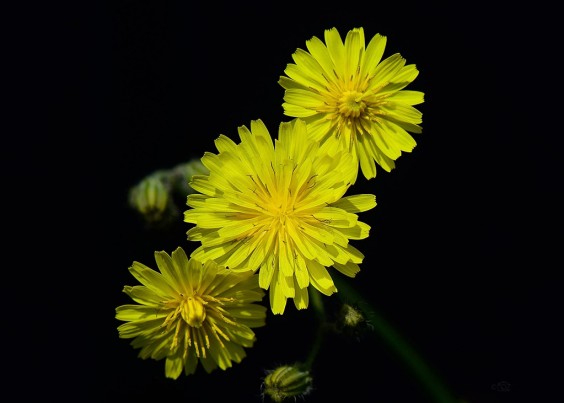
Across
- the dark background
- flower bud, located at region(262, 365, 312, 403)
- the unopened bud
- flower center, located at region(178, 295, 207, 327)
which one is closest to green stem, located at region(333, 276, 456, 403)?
the dark background

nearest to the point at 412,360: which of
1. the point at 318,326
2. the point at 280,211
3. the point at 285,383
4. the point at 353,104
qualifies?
the point at 318,326

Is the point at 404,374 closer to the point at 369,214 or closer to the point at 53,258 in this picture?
the point at 369,214

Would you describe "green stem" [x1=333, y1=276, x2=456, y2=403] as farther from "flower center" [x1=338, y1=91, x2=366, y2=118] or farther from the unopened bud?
"flower center" [x1=338, y1=91, x2=366, y2=118]

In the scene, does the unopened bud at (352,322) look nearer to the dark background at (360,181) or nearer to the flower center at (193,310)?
the flower center at (193,310)

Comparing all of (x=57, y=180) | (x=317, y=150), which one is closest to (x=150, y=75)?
(x=57, y=180)

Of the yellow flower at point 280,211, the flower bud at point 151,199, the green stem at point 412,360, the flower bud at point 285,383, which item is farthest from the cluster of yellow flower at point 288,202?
the green stem at point 412,360

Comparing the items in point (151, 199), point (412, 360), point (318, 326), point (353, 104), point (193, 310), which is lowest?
point (412, 360)

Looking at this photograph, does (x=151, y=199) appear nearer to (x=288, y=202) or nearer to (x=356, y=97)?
(x=288, y=202)
